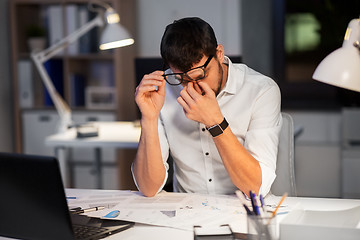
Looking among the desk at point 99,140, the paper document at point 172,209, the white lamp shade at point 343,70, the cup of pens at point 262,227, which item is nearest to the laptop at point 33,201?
the paper document at point 172,209

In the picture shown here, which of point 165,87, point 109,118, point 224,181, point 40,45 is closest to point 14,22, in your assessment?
point 40,45

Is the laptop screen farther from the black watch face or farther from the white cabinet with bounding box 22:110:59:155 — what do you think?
the white cabinet with bounding box 22:110:59:155

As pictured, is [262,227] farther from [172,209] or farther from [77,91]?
[77,91]

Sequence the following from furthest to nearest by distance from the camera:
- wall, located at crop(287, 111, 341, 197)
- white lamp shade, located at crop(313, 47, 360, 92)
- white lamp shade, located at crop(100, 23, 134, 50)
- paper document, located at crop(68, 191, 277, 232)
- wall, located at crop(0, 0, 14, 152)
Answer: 1. wall, located at crop(0, 0, 14, 152)
2. wall, located at crop(287, 111, 341, 197)
3. white lamp shade, located at crop(100, 23, 134, 50)
4. paper document, located at crop(68, 191, 277, 232)
5. white lamp shade, located at crop(313, 47, 360, 92)

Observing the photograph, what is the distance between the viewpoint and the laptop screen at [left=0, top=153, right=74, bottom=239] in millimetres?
1245

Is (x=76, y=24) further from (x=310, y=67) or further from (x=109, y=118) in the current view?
(x=310, y=67)

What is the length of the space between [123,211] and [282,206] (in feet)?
1.56

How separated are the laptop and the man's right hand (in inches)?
21.1

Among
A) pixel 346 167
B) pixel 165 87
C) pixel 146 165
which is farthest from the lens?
pixel 346 167

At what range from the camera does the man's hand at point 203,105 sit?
1.72 m

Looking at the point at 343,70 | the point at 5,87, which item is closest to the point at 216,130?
the point at 343,70

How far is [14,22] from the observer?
430cm

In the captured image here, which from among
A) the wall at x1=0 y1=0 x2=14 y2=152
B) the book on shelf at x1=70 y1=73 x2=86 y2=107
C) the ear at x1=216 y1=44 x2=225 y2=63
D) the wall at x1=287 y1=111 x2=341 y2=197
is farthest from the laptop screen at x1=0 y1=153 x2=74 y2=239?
the wall at x1=0 y1=0 x2=14 y2=152

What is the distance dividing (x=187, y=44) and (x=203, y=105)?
0.20 m
